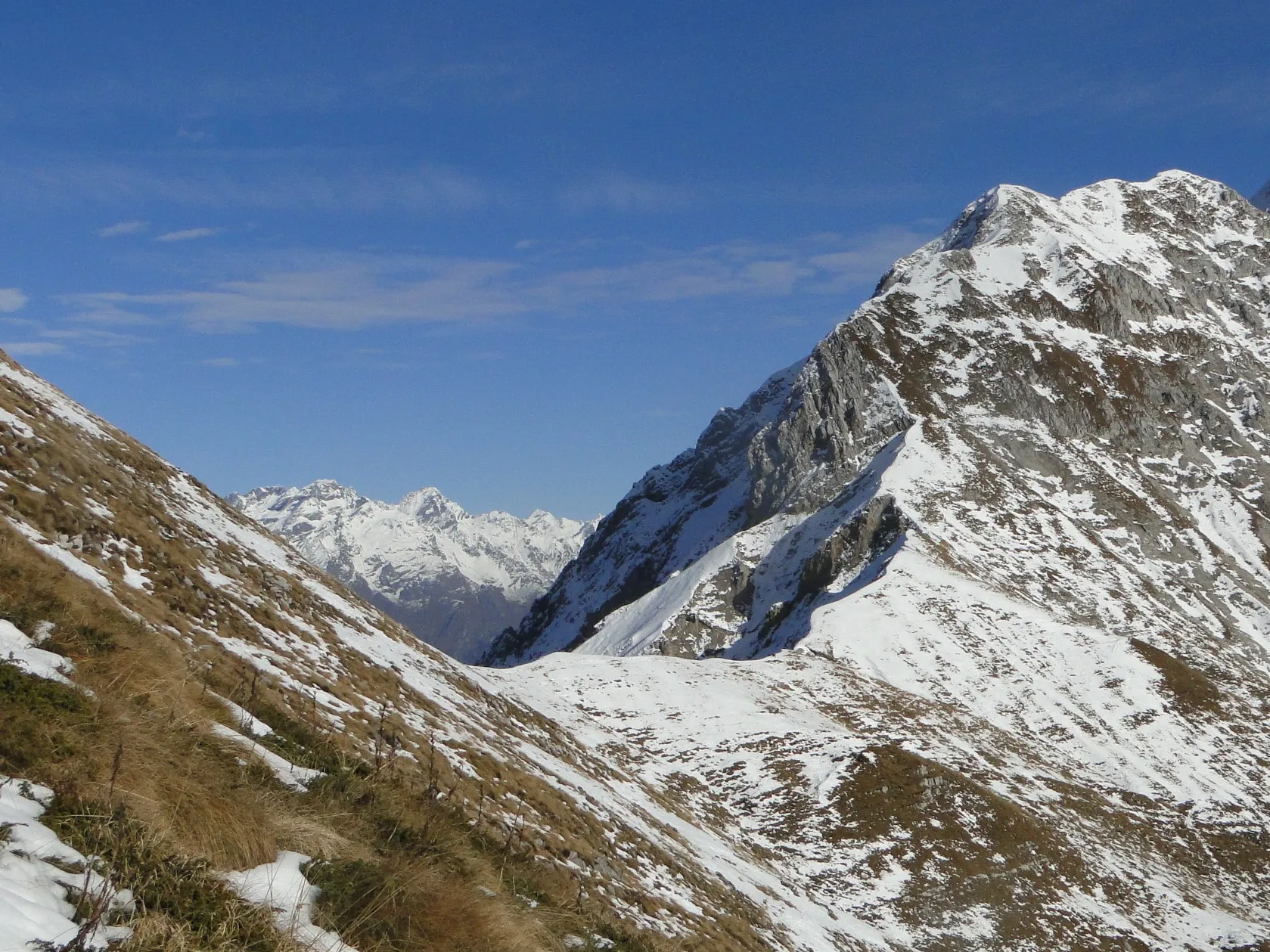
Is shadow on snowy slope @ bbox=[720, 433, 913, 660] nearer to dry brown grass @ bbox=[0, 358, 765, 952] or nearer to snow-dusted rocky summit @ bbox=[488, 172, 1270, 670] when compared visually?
snow-dusted rocky summit @ bbox=[488, 172, 1270, 670]

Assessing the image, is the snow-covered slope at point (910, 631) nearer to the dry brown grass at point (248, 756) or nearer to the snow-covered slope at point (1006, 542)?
the dry brown grass at point (248, 756)

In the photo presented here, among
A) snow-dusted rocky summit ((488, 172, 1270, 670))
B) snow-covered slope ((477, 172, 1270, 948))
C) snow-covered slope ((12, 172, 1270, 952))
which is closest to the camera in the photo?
snow-covered slope ((12, 172, 1270, 952))

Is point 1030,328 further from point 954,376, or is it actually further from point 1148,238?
point 1148,238

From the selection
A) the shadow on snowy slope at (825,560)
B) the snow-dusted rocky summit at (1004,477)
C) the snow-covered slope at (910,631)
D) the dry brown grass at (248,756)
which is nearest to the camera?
the dry brown grass at (248,756)

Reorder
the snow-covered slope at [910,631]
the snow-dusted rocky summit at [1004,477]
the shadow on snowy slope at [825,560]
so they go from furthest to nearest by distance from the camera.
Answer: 1. the shadow on snowy slope at [825,560]
2. the snow-dusted rocky summit at [1004,477]
3. the snow-covered slope at [910,631]

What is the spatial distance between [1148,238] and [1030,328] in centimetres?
4565

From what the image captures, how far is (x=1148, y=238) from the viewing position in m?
145

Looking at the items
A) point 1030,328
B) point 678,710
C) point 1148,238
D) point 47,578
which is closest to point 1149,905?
point 678,710

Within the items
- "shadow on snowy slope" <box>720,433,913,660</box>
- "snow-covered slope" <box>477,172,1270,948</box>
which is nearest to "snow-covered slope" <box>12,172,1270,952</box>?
"snow-covered slope" <box>477,172,1270,948</box>

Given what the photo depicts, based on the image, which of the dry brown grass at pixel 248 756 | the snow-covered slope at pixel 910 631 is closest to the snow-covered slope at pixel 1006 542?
the snow-covered slope at pixel 910 631

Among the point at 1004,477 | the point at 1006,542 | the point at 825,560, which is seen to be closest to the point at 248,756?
the point at 825,560

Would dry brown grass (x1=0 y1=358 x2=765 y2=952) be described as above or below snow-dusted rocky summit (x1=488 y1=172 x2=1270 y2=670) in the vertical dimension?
below

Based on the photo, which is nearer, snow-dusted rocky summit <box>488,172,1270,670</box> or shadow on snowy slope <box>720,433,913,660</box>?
snow-dusted rocky summit <box>488,172,1270,670</box>

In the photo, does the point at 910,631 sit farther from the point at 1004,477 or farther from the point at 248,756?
the point at 248,756
